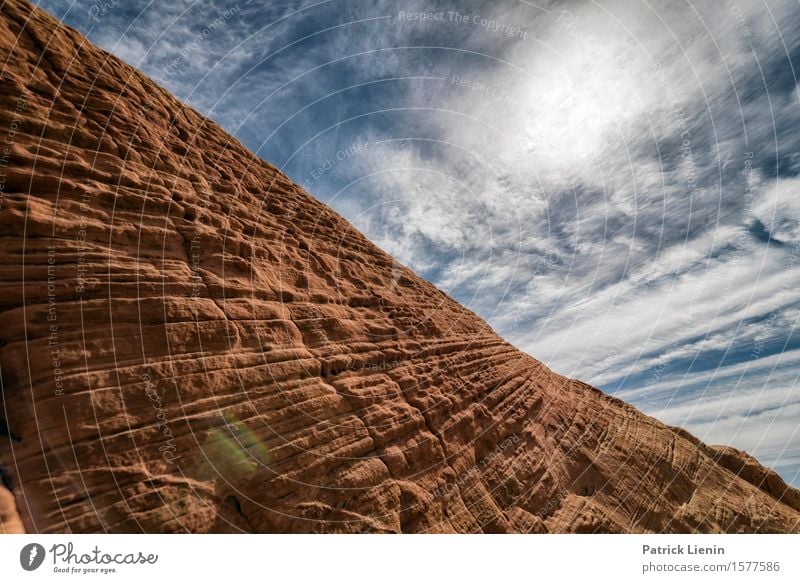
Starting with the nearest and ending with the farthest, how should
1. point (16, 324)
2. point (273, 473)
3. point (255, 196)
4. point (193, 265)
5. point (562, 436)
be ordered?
point (16, 324) → point (273, 473) → point (193, 265) → point (255, 196) → point (562, 436)

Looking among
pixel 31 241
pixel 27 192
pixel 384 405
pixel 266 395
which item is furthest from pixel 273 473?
pixel 27 192

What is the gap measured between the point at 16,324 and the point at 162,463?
5.41 meters

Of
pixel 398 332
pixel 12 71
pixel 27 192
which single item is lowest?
pixel 398 332

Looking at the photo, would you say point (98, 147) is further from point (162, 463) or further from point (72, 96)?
point (162, 463)

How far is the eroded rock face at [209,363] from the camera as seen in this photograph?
10.2m

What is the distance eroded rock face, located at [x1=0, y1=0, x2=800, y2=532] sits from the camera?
33.4 ft

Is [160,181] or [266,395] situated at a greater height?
[160,181]

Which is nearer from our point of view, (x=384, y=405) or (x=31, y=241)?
(x=31, y=241)

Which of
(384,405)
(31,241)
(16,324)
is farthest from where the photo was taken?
(384,405)

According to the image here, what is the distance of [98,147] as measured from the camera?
1384 centimetres

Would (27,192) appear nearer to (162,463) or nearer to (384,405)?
(162,463)

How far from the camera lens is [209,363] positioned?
12.7 m

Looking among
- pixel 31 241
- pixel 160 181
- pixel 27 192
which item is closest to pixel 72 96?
pixel 160 181

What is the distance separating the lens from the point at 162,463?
1066 cm
